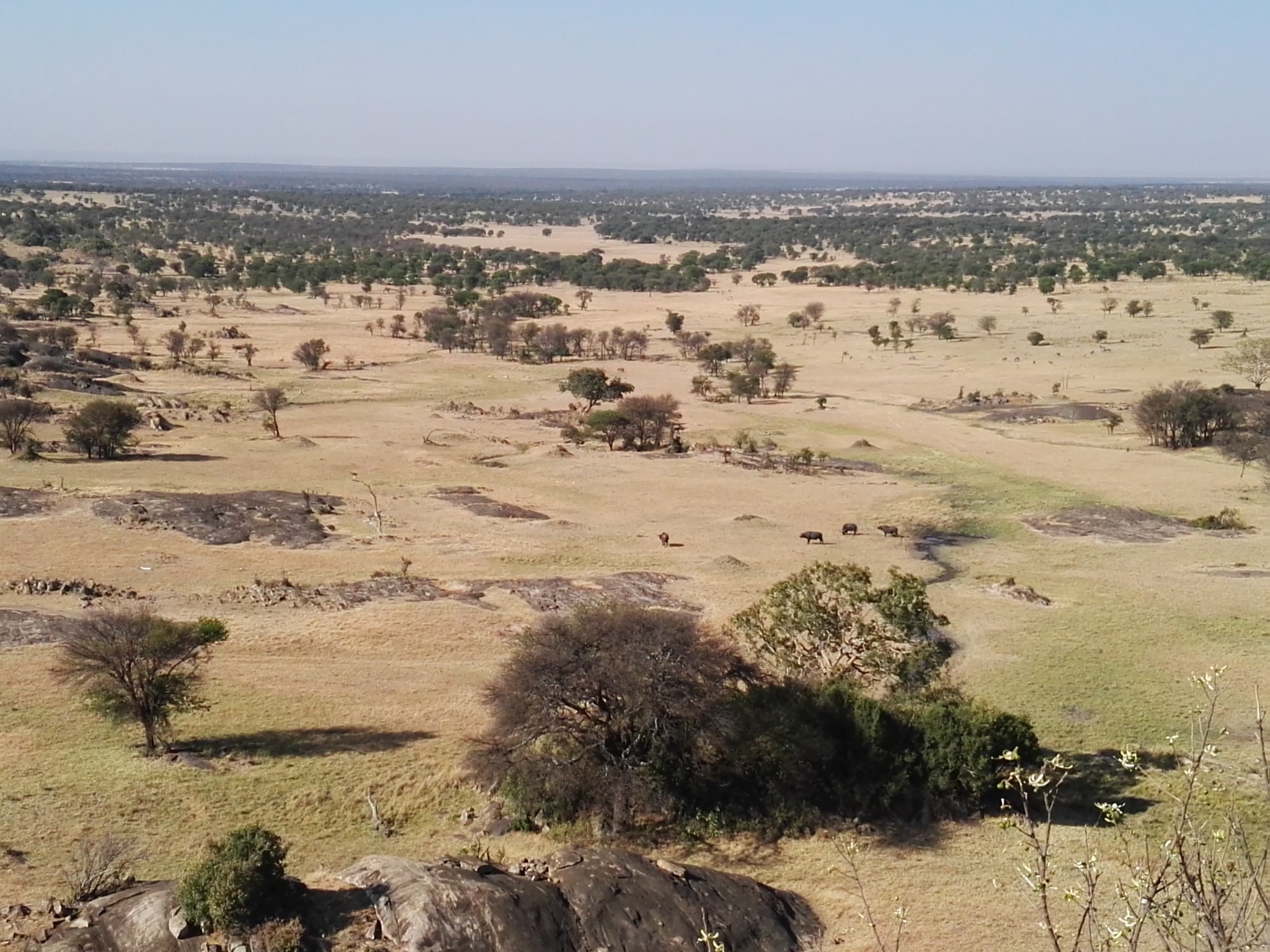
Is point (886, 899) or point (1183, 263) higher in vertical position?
point (1183, 263)

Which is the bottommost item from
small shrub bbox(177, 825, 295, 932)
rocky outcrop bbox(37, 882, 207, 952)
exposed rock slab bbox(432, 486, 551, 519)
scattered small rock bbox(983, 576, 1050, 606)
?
exposed rock slab bbox(432, 486, 551, 519)

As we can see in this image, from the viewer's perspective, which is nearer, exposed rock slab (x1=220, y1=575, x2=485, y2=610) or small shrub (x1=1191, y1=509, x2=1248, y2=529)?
exposed rock slab (x1=220, y1=575, x2=485, y2=610)

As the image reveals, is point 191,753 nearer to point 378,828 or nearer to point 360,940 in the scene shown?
point 378,828

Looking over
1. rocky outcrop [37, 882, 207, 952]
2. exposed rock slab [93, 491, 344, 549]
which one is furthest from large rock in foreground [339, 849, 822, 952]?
exposed rock slab [93, 491, 344, 549]

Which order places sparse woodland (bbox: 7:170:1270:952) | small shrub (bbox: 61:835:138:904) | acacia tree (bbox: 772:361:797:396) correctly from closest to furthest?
small shrub (bbox: 61:835:138:904) → sparse woodland (bbox: 7:170:1270:952) → acacia tree (bbox: 772:361:797:396)

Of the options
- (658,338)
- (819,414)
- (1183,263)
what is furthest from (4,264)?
(1183,263)

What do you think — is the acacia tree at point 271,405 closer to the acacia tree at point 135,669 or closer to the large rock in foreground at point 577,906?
the acacia tree at point 135,669

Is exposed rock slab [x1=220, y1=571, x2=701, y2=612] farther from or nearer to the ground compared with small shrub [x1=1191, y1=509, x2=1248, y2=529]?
nearer to the ground

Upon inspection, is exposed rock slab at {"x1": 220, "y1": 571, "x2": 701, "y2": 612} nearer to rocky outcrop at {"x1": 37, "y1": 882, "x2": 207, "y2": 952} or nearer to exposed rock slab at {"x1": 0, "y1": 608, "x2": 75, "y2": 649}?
exposed rock slab at {"x1": 0, "y1": 608, "x2": 75, "y2": 649}
